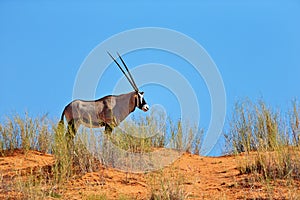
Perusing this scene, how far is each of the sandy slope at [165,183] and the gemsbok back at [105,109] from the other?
52.4 inches

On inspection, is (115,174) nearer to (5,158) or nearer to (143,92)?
(5,158)

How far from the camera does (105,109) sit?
9.77m

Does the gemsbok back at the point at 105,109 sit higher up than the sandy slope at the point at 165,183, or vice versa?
the gemsbok back at the point at 105,109

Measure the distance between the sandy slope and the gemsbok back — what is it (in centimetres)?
133

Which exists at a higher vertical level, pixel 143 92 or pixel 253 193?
pixel 143 92

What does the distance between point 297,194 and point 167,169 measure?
6.93 feet

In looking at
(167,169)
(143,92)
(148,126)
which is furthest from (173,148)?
(143,92)

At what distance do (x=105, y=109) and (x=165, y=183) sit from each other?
382cm

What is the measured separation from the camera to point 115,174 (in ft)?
23.8

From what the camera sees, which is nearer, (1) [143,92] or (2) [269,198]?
(2) [269,198]

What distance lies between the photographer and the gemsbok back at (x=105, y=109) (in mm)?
9336

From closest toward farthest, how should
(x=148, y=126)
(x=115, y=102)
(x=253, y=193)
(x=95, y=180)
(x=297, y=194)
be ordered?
(x=297, y=194), (x=253, y=193), (x=95, y=180), (x=148, y=126), (x=115, y=102)

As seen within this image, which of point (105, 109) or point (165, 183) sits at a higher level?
point (105, 109)

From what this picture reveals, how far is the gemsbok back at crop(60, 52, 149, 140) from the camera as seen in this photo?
30.6 ft
